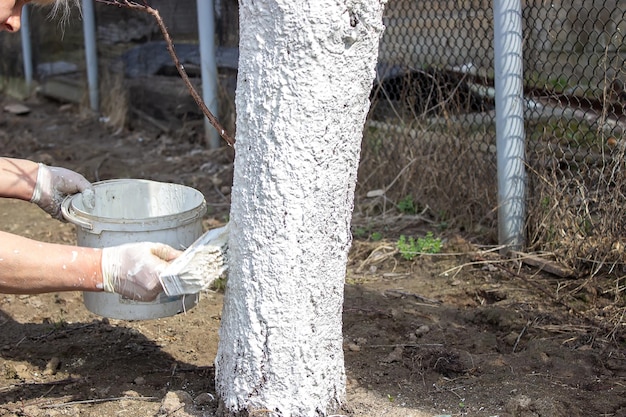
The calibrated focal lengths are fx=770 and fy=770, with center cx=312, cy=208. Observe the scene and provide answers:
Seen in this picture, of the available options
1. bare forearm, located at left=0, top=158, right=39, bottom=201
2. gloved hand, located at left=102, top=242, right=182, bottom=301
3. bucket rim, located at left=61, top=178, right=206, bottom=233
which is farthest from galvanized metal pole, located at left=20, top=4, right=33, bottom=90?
gloved hand, located at left=102, top=242, right=182, bottom=301

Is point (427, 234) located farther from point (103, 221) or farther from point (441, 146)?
point (103, 221)

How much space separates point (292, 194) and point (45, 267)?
2.42ft

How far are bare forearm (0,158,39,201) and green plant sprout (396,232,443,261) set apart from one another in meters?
1.87

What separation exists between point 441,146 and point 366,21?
2.27 metres

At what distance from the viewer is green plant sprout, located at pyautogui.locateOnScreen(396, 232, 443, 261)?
3.92 metres

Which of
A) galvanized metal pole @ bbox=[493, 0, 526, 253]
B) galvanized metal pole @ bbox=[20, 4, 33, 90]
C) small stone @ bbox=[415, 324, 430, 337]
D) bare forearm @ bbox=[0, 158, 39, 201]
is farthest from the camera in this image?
galvanized metal pole @ bbox=[20, 4, 33, 90]

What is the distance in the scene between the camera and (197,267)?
2182mm

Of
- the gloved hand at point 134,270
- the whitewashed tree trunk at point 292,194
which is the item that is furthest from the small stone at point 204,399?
the gloved hand at point 134,270

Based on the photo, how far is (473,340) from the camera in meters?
2.99

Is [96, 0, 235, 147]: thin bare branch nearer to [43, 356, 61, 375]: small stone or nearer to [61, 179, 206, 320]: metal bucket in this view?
[61, 179, 206, 320]: metal bucket

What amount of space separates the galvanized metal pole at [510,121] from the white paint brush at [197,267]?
1918 mm

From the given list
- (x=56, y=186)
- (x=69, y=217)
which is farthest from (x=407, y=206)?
(x=69, y=217)

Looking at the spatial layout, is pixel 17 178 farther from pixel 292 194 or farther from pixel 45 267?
A: pixel 292 194

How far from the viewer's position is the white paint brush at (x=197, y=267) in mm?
2160
